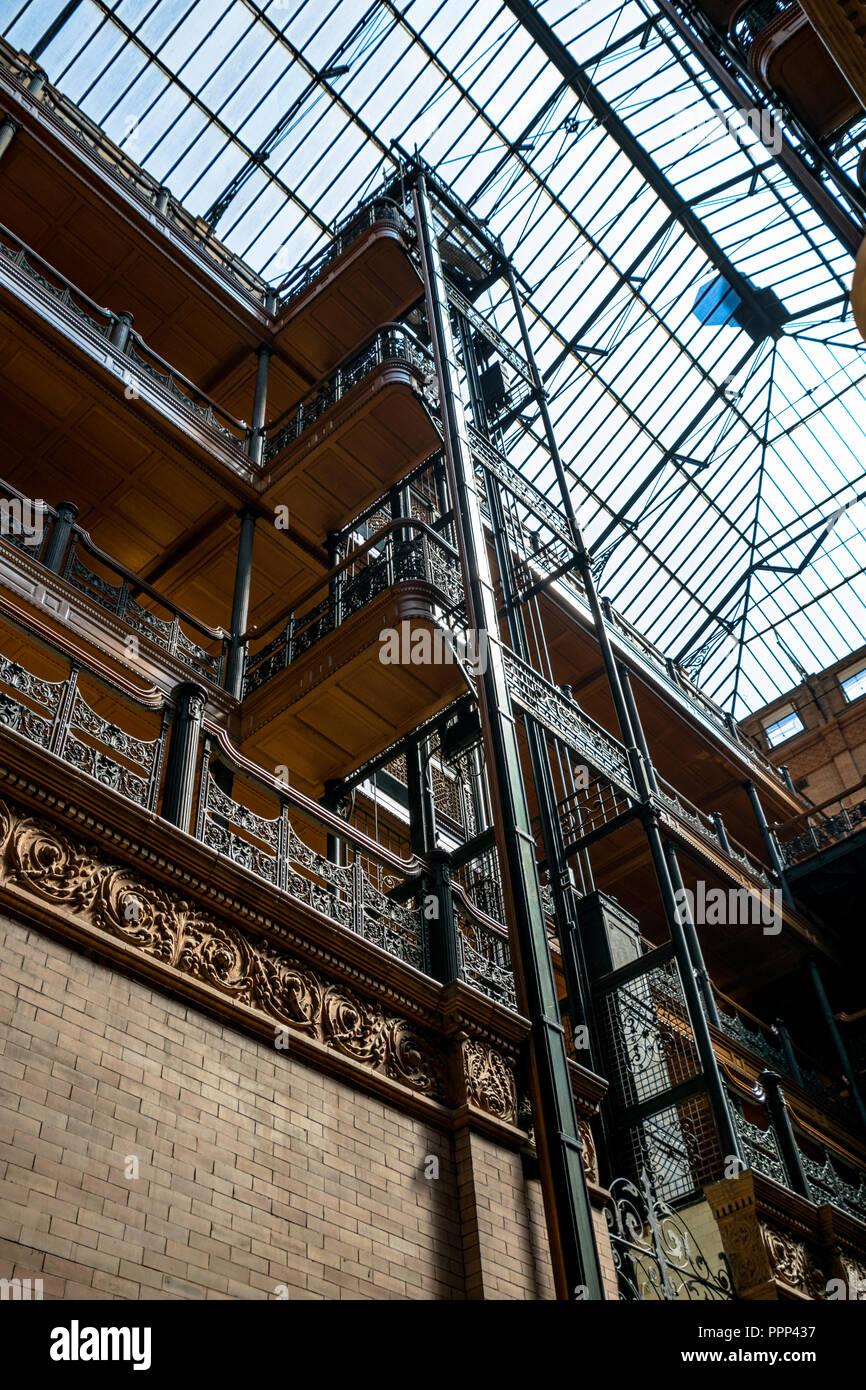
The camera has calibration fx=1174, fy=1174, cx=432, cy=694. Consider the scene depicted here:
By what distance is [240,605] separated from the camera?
46.6ft

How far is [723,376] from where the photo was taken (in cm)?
2675

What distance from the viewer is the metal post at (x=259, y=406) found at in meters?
16.2

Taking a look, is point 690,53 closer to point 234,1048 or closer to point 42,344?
point 42,344

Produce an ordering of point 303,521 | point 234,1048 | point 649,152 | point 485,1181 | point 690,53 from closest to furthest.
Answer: point 234,1048
point 485,1181
point 303,521
point 690,53
point 649,152

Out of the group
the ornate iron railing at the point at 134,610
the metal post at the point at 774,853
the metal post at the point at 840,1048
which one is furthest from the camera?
the metal post at the point at 774,853

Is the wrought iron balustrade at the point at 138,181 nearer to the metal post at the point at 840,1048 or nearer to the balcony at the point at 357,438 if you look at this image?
the balcony at the point at 357,438

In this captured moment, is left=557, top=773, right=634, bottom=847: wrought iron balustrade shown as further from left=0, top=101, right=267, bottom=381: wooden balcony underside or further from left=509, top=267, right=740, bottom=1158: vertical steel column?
Result: left=0, top=101, right=267, bottom=381: wooden balcony underside

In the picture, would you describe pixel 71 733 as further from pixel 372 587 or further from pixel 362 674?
pixel 372 587

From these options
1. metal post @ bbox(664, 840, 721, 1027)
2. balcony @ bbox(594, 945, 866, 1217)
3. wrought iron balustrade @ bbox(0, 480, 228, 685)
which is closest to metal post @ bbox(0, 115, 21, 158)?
wrought iron balustrade @ bbox(0, 480, 228, 685)

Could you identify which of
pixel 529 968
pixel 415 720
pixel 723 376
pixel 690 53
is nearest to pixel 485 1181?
pixel 529 968

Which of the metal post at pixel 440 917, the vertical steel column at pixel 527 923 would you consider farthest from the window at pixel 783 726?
the metal post at pixel 440 917

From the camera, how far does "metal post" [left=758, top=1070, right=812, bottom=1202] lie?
36.6ft

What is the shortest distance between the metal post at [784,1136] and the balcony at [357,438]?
8.53 metres
